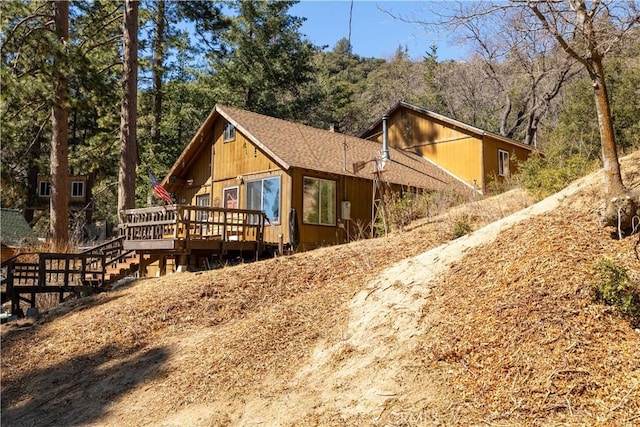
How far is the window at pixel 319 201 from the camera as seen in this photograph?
17.9m

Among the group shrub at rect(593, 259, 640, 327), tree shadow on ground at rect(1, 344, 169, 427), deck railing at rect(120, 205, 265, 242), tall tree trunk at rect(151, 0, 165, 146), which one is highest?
tall tree trunk at rect(151, 0, 165, 146)

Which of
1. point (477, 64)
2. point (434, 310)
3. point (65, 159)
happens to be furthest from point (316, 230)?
point (477, 64)

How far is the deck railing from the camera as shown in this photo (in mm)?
15406

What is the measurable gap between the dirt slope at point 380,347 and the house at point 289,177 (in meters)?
6.06

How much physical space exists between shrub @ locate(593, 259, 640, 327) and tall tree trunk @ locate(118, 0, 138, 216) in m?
15.9

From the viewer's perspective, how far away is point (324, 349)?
740 cm

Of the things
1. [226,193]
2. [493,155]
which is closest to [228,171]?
[226,193]

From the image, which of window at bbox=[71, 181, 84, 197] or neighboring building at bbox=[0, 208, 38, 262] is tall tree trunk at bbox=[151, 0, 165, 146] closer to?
neighboring building at bbox=[0, 208, 38, 262]

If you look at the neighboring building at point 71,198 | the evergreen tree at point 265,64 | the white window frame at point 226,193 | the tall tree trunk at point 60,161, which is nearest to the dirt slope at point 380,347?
the white window frame at point 226,193

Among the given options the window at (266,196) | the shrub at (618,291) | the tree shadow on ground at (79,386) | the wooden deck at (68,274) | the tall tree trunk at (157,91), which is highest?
the tall tree trunk at (157,91)

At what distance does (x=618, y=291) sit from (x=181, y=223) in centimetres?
1273

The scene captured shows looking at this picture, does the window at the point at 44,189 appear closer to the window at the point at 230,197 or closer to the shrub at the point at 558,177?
the window at the point at 230,197

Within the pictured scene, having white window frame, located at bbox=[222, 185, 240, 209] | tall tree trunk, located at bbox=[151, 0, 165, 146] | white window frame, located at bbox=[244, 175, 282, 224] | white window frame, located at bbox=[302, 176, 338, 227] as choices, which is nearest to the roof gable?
white window frame, located at bbox=[302, 176, 338, 227]

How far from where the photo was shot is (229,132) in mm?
20719
